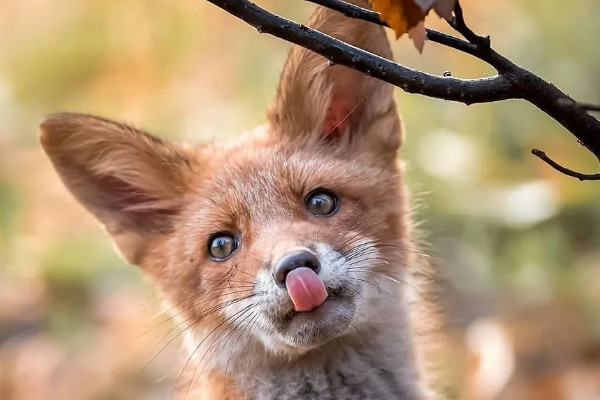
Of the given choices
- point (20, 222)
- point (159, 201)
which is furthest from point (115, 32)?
point (159, 201)

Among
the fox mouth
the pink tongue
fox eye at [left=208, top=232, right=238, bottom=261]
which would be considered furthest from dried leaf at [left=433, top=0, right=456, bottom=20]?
fox eye at [left=208, top=232, right=238, bottom=261]

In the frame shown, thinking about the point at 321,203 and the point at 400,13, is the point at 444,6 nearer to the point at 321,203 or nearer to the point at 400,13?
the point at 400,13

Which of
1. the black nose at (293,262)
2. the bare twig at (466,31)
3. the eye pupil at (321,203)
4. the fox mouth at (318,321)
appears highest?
the bare twig at (466,31)

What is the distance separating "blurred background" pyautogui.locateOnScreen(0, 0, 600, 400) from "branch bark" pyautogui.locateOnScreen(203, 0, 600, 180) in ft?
8.16

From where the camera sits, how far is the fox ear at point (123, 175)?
2.84m

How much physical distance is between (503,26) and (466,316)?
2.00 metres

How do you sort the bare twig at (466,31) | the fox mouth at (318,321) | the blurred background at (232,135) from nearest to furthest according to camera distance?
the bare twig at (466,31) → the fox mouth at (318,321) → the blurred background at (232,135)

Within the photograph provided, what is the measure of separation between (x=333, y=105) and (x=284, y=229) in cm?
64

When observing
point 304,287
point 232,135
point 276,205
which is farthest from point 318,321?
point 232,135

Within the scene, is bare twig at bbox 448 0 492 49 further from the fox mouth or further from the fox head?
the fox mouth

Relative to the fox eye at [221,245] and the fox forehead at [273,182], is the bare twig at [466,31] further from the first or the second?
the fox eye at [221,245]

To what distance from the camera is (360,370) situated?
2.59m

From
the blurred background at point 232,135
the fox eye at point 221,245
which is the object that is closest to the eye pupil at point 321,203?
the fox eye at point 221,245

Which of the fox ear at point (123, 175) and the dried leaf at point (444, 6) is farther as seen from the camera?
the fox ear at point (123, 175)
